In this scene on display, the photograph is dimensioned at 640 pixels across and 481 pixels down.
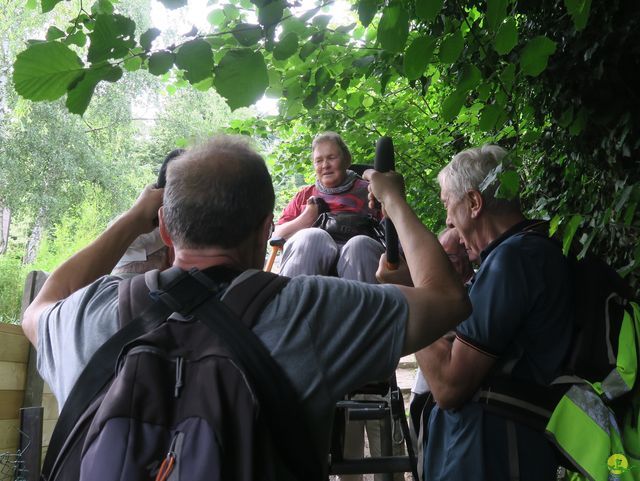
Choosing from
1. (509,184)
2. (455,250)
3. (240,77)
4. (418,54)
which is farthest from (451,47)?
(455,250)

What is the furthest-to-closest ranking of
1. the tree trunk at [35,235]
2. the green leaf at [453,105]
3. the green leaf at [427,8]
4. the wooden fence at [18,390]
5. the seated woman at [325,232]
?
the tree trunk at [35,235] < the seated woman at [325,232] < the wooden fence at [18,390] < the green leaf at [453,105] < the green leaf at [427,8]

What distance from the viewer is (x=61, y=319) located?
1511 mm

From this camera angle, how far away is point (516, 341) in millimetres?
2205

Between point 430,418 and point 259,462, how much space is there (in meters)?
1.41

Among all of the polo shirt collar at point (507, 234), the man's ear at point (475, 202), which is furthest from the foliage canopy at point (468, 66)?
the man's ear at point (475, 202)

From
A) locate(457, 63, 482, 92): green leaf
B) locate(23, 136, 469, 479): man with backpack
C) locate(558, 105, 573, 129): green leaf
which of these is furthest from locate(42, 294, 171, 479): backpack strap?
locate(558, 105, 573, 129): green leaf

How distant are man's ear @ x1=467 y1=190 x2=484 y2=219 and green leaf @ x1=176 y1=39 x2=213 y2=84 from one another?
4.00ft

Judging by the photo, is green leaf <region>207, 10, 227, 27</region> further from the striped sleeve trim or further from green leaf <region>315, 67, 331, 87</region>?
the striped sleeve trim

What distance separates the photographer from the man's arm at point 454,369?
2.17 m

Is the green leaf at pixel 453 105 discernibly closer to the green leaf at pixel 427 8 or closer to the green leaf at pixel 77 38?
the green leaf at pixel 427 8

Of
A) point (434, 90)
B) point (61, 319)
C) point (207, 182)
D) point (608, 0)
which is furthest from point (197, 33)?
point (434, 90)

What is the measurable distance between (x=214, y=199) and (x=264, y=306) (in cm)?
30

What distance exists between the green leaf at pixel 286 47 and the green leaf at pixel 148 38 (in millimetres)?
538

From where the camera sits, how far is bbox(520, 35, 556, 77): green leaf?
7.07 ft
